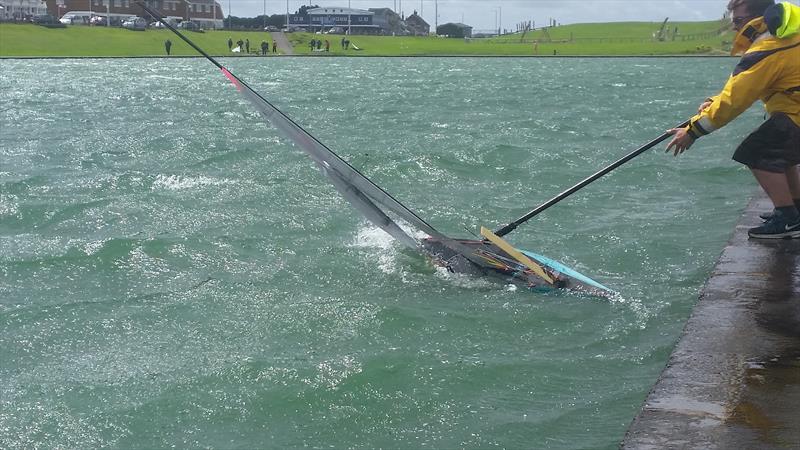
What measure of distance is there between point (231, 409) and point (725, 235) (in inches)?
261

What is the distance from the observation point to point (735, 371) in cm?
543

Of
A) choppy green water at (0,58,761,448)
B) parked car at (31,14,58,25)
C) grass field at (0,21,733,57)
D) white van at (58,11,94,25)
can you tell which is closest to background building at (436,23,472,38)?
grass field at (0,21,733,57)

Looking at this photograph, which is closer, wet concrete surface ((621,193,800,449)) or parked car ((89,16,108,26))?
wet concrete surface ((621,193,800,449))

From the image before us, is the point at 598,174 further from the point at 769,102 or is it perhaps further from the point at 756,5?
the point at 756,5

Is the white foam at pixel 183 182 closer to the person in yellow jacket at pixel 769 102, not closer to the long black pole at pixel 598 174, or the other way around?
the long black pole at pixel 598 174

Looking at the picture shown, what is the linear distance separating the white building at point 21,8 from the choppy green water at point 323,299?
424 ft

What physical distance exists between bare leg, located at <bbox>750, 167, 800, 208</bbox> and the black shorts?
0.06m

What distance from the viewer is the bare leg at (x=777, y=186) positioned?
8094 millimetres

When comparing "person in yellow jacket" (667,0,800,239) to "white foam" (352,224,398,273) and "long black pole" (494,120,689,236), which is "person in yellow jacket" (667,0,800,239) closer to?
"long black pole" (494,120,689,236)

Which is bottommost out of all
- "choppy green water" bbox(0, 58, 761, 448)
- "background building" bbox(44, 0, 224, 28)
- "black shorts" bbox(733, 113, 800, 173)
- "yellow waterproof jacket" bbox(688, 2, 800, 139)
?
"choppy green water" bbox(0, 58, 761, 448)

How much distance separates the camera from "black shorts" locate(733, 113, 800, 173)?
310 inches

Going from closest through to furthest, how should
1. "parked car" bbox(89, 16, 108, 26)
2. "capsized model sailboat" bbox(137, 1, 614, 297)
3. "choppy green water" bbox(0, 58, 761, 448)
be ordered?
1. "choppy green water" bbox(0, 58, 761, 448)
2. "capsized model sailboat" bbox(137, 1, 614, 297)
3. "parked car" bbox(89, 16, 108, 26)

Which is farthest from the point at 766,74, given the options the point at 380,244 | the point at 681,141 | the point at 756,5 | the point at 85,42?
the point at 85,42

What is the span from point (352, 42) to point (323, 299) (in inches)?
5145
